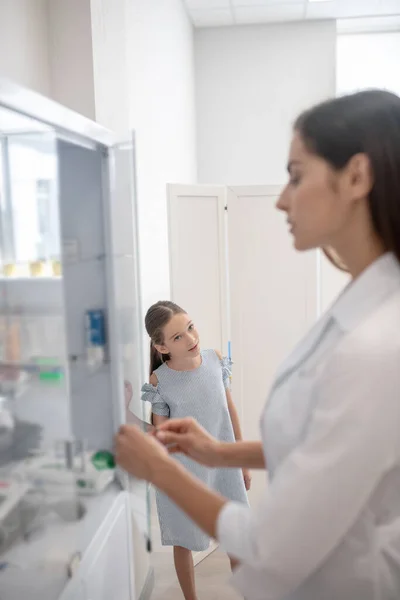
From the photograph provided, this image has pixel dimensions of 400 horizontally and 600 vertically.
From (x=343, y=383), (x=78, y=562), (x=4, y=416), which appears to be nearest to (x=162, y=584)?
(x=78, y=562)

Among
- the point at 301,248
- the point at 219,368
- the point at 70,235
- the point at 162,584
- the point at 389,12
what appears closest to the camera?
the point at 301,248

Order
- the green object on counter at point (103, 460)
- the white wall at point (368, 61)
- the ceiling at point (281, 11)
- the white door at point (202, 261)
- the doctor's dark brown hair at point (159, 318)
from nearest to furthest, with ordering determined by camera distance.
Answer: the green object on counter at point (103, 460)
the doctor's dark brown hair at point (159, 318)
the white door at point (202, 261)
the ceiling at point (281, 11)
the white wall at point (368, 61)

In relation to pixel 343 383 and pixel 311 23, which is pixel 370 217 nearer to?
pixel 343 383

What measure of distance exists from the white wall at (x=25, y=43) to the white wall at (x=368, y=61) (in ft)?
10.1

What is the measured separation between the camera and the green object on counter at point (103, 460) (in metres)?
1.26

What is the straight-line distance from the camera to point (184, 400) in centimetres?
196

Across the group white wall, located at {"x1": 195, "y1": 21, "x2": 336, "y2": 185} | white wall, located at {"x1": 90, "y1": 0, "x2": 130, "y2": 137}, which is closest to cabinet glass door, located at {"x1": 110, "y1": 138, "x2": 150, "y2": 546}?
white wall, located at {"x1": 90, "y1": 0, "x2": 130, "y2": 137}

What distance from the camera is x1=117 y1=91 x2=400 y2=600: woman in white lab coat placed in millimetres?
716

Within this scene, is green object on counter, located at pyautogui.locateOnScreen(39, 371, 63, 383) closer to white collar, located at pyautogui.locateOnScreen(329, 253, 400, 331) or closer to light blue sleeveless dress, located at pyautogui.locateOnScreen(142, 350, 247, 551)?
white collar, located at pyautogui.locateOnScreen(329, 253, 400, 331)

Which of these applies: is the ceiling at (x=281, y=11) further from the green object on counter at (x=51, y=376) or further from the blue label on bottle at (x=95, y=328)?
the green object on counter at (x=51, y=376)

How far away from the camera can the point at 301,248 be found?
87 cm

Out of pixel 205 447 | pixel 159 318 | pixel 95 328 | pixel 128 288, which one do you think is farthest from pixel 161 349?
pixel 205 447

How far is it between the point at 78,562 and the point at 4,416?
47cm

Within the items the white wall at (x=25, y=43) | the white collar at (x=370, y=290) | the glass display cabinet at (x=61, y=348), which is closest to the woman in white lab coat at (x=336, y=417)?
the white collar at (x=370, y=290)
